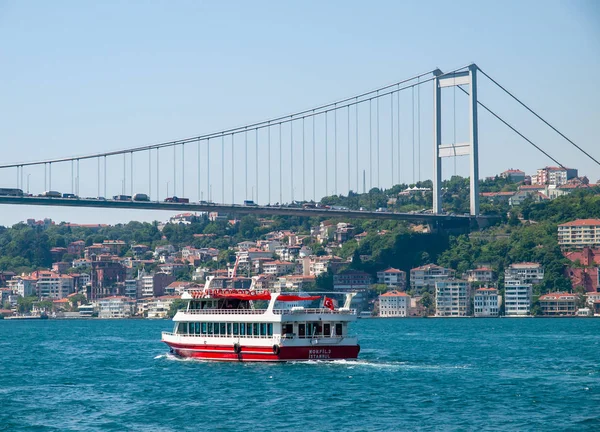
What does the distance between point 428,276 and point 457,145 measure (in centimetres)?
1567

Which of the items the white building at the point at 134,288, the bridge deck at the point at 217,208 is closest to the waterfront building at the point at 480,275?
the bridge deck at the point at 217,208

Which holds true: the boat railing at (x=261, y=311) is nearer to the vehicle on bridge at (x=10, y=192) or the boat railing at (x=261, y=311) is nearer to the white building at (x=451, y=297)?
the vehicle on bridge at (x=10, y=192)

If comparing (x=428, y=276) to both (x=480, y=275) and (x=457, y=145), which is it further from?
(x=457, y=145)

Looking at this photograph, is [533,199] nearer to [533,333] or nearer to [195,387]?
[533,333]

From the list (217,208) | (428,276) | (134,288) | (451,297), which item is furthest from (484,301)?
(134,288)

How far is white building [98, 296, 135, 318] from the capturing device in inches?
5369

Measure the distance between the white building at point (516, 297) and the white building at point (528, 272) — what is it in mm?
3110

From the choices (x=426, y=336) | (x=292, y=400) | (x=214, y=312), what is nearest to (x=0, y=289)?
(x=426, y=336)

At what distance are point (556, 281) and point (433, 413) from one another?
3395 inches

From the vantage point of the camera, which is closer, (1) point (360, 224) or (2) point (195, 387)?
(2) point (195, 387)

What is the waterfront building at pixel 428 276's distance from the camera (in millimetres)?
119625

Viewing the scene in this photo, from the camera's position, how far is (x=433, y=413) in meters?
32.4

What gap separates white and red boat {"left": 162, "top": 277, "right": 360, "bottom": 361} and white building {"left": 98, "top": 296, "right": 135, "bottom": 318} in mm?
91054

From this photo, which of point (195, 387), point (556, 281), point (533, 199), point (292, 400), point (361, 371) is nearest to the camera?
point (292, 400)
